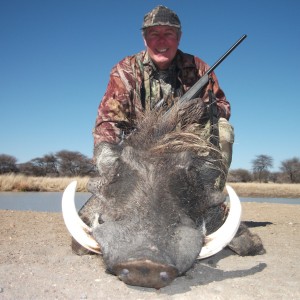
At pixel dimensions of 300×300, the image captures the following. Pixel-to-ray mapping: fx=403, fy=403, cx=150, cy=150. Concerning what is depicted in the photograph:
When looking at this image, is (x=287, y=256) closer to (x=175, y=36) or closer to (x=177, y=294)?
(x=177, y=294)

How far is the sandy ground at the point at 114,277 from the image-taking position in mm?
2340

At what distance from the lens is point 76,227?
2.69 meters

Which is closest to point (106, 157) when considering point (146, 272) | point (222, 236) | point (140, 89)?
point (222, 236)

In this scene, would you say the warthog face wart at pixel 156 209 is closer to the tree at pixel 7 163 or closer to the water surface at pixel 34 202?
the water surface at pixel 34 202

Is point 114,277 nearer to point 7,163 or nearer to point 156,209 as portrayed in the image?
point 156,209

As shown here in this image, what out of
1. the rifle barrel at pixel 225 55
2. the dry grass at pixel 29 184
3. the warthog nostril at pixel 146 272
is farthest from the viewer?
the dry grass at pixel 29 184

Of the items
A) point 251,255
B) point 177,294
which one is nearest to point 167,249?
point 177,294

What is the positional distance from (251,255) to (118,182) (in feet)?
5.26

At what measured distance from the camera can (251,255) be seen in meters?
3.72

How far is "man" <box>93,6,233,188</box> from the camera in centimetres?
461

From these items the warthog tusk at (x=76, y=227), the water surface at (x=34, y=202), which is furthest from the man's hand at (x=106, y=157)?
the water surface at (x=34, y=202)

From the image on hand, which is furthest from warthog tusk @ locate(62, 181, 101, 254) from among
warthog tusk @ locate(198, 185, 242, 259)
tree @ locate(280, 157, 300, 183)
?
tree @ locate(280, 157, 300, 183)

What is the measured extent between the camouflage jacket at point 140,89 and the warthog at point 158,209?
86 cm

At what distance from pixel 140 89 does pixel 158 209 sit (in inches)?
106
